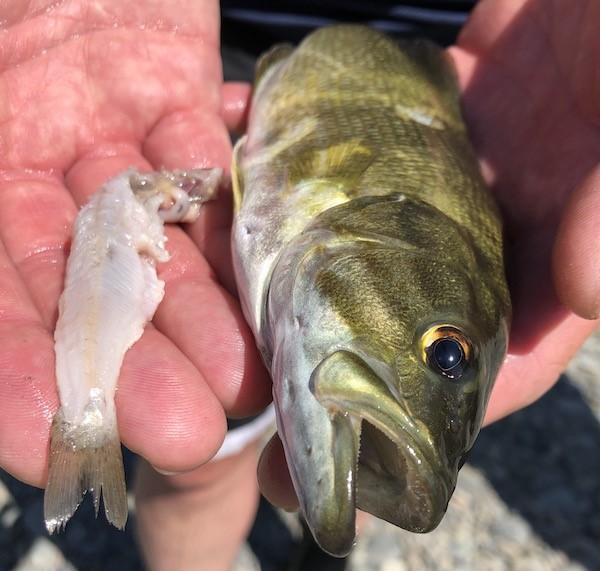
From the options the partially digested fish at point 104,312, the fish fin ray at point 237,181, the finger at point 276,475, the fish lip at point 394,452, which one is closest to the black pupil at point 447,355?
the fish lip at point 394,452

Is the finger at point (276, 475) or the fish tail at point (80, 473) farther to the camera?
the finger at point (276, 475)

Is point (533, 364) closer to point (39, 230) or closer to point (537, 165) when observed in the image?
point (537, 165)

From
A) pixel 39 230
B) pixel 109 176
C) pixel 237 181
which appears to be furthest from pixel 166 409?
pixel 109 176

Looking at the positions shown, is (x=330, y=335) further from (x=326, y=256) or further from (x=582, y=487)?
(x=582, y=487)

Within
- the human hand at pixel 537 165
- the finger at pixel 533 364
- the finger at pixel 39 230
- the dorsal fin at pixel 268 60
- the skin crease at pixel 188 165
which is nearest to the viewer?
the skin crease at pixel 188 165

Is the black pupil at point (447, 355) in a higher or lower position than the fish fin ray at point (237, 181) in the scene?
higher

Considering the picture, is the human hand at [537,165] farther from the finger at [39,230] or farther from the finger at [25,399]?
the finger at [39,230]
